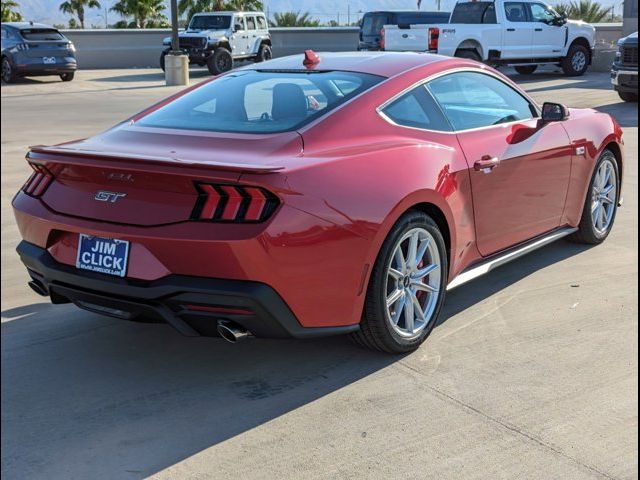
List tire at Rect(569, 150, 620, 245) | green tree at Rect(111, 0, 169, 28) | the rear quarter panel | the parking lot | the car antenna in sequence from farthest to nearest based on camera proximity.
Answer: green tree at Rect(111, 0, 169, 28)
tire at Rect(569, 150, 620, 245)
the rear quarter panel
the car antenna
the parking lot

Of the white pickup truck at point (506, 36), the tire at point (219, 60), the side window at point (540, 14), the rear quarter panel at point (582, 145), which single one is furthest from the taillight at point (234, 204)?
the tire at point (219, 60)

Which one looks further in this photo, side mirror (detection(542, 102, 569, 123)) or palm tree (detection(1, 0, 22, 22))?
palm tree (detection(1, 0, 22, 22))

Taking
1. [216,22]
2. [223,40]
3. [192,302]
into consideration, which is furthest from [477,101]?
[216,22]

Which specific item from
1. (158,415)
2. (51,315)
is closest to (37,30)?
(51,315)

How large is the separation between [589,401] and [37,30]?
22428 mm

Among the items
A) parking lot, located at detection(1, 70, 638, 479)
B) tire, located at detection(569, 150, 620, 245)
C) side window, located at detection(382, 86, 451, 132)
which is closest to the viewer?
parking lot, located at detection(1, 70, 638, 479)

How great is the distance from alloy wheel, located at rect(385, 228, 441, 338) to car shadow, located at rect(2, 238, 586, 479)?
211 mm

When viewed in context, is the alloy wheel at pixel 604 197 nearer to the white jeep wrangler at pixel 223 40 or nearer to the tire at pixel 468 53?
the tire at pixel 468 53

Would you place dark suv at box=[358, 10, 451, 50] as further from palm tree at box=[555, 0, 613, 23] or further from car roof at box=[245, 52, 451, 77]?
car roof at box=[245, 52, 451, 77]

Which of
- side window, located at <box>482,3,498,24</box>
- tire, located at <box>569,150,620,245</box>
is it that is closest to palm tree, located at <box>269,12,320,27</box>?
side window, located at <box>482,3,498,24</box>

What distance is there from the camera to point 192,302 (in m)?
3.49

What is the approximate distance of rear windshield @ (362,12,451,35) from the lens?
27.0 metres

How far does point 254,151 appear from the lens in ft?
12.4

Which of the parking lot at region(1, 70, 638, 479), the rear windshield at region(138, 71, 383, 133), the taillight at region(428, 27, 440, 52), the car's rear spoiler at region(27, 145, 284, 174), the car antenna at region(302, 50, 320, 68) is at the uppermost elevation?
the taillight at region(428, 27, 440, 52)
